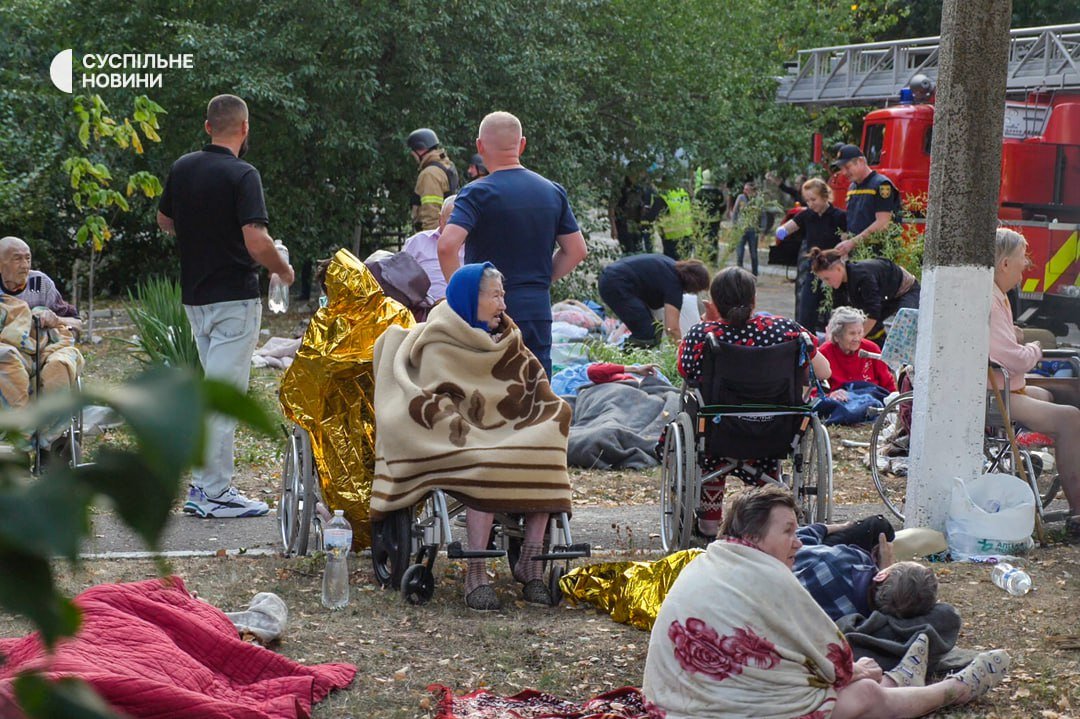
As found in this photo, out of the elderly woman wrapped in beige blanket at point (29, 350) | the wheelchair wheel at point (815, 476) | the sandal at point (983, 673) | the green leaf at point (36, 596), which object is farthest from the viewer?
the elderly woman wrapped in beige blanket at point (29, 350)

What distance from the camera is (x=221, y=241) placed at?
6.62 metres

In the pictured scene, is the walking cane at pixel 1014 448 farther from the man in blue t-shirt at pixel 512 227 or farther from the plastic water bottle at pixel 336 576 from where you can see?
the plastic water bottle at pixel 336 576

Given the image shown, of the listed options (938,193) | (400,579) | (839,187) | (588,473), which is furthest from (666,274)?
(839,187)

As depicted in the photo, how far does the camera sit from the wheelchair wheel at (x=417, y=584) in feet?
17.4

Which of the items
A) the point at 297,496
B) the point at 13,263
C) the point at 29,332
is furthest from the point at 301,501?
the point at 13,263

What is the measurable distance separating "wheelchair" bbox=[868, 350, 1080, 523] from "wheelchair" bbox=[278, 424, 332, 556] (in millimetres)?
2742

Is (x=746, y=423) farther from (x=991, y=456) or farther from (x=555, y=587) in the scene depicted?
(x=991, y=456)

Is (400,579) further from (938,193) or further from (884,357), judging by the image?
(884,357)

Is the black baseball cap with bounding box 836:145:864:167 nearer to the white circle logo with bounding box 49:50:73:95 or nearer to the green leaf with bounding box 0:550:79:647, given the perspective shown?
the white circle logo with bounding box 49:50:73:95

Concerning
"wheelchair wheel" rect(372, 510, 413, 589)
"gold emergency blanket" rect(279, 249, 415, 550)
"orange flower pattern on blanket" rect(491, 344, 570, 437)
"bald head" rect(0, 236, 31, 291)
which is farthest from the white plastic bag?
"bald head" rect(0, 236, 31, 291)

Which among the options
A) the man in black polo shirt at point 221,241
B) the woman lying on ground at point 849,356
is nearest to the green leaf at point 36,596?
the man in black polo shirt at point 221,241

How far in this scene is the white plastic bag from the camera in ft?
19.7

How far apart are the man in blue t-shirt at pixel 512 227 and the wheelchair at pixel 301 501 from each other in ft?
3.44

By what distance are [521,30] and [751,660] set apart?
1222cm
